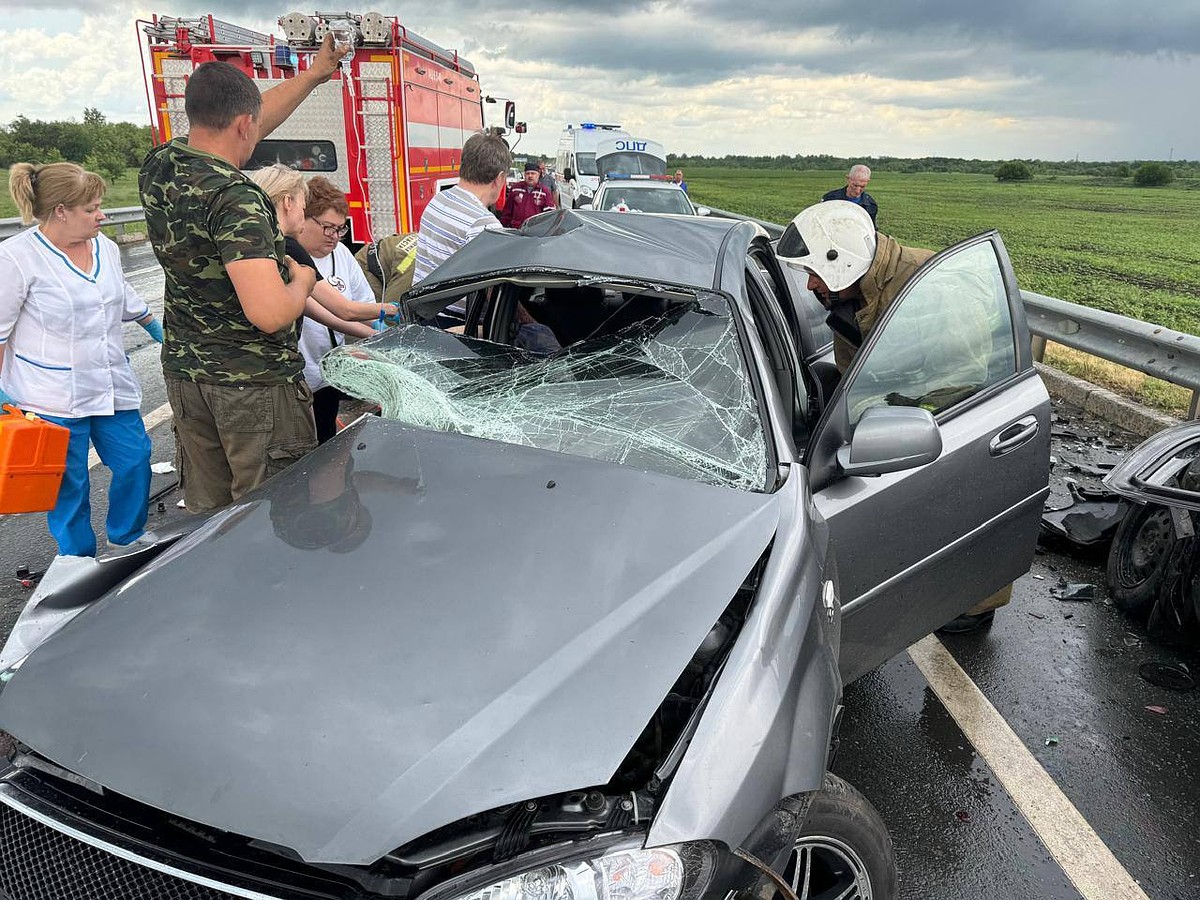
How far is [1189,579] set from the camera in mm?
3592

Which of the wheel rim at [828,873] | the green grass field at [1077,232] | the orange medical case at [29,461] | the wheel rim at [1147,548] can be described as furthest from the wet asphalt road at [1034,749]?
the green grass field at [1077,232]

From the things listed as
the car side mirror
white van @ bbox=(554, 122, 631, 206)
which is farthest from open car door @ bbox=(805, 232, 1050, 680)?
white van @ bbox=(554, 122, 631, 206)

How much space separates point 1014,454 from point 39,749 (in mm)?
2955

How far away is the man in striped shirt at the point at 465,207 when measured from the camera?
14.7ft

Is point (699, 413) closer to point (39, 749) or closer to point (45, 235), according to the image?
point (39, 749)

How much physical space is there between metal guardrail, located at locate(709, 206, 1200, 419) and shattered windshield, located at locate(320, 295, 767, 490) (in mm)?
2264

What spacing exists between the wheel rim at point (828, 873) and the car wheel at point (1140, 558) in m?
2.58

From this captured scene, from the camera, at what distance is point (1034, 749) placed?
121 inches

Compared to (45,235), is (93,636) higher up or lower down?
lower down

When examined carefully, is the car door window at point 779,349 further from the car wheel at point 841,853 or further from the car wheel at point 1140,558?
the car wheel at point 1140,558

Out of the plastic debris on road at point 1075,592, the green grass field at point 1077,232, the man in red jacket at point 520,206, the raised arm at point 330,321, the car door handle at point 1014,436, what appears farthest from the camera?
the green grass field at point 1077,232

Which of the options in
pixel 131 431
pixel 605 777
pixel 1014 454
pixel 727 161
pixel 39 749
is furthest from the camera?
pixel 727 161

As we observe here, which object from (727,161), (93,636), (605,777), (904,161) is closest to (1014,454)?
(605,777)

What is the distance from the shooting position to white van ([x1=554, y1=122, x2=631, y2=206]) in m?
22.5
